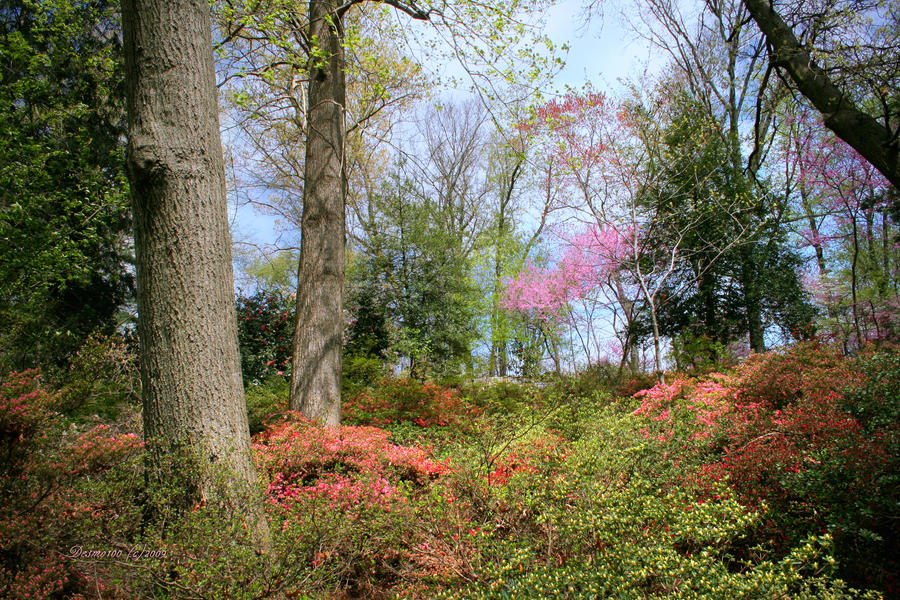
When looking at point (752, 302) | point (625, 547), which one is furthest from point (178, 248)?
point (752, 302)

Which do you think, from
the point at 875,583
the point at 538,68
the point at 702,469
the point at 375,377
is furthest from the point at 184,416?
the point at 375,377

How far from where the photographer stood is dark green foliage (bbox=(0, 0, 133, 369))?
21.9 ft

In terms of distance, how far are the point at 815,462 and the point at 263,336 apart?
33.5 feet

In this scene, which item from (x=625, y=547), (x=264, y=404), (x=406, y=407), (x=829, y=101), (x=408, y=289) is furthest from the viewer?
(x=408, y=289)

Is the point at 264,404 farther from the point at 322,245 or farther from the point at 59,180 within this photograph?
the point at 59,180

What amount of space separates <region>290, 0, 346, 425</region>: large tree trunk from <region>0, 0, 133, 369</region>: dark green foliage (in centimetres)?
428

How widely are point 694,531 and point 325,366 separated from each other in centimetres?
416

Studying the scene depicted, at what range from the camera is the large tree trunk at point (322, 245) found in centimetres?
517

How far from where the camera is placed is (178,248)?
2461 millimetres

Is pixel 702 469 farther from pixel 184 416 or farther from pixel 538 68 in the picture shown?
pixel 538 68

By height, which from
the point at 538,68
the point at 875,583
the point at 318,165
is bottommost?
the point at 875,583

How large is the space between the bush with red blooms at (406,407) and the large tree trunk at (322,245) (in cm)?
88

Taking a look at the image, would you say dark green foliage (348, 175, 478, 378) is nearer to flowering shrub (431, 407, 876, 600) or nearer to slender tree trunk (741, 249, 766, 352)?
slender tree trunk (741, 249, 766, 352)

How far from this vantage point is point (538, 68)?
540 centimetres
